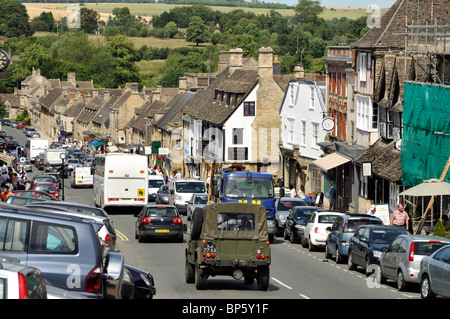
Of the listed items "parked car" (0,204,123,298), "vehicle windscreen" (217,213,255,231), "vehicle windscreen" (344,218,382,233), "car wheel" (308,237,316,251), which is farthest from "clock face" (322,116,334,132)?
"parked car" (0,204,123,298)

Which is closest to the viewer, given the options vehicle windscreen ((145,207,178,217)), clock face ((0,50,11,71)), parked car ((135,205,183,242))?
parked car ((135,205,183,242))

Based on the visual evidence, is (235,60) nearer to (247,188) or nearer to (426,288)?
(247,188)

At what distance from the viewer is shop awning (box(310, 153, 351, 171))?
50750 millimetres

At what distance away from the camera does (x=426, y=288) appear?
21.8 meters

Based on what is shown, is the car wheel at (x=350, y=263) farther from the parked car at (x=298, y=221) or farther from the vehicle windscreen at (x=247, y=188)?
the parked car at (x=298, y=221)

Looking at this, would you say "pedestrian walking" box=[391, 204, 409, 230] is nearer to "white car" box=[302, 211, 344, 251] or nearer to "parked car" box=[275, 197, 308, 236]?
"white car" box=[302, 211, 344, 251]

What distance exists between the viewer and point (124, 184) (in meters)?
50.8

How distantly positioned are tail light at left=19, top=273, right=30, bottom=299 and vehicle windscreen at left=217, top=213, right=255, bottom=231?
12856mm

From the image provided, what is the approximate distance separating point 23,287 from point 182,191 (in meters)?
42.9

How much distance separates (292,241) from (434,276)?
699 inches

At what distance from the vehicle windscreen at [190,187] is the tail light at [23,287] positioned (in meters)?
42.8

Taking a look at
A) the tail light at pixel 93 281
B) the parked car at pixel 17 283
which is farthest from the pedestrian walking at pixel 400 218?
the parked car at pixel 17 283

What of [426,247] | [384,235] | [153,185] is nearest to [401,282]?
[426,247]
